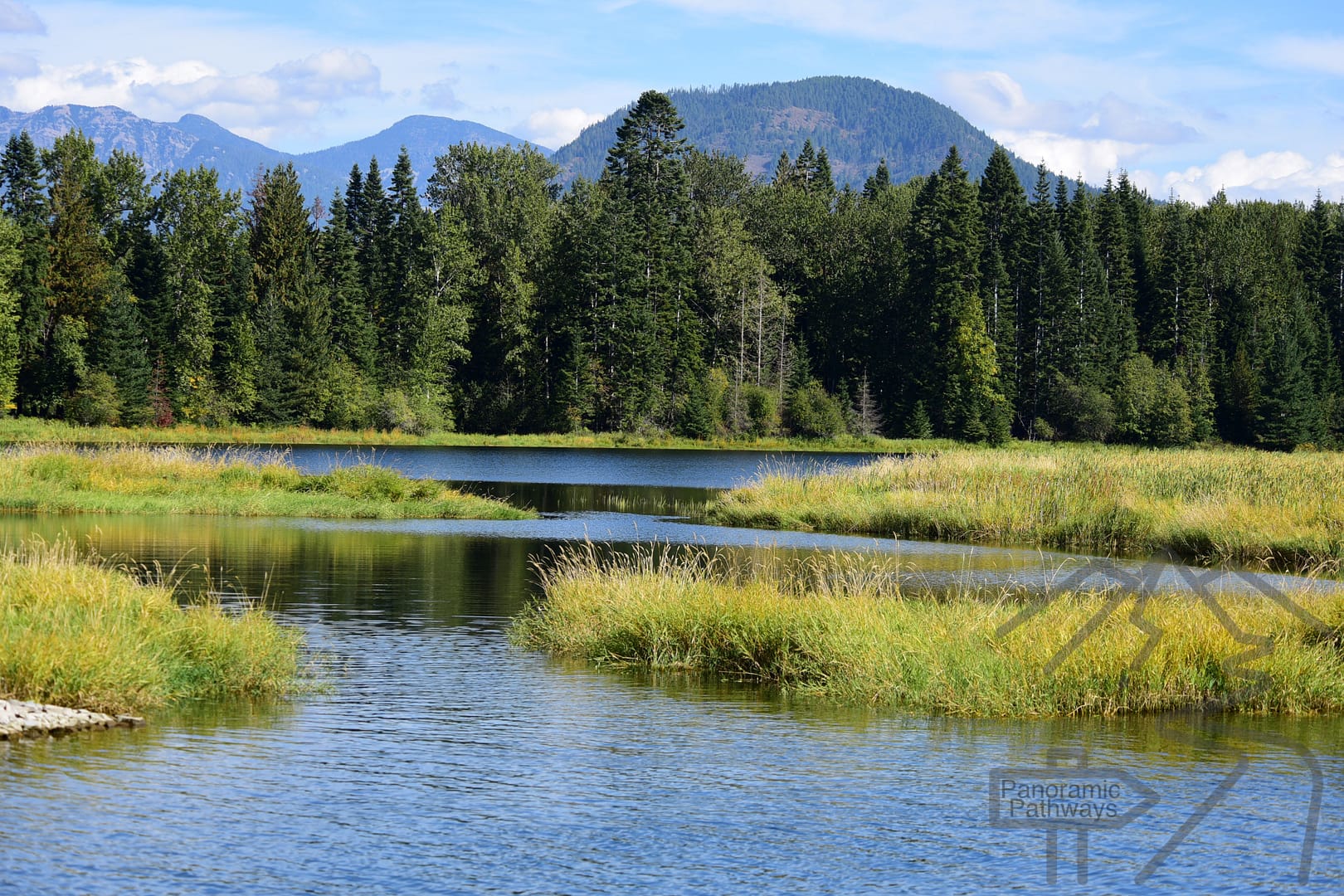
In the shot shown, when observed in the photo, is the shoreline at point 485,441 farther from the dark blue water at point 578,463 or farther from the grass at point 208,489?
the grass at point 208,489

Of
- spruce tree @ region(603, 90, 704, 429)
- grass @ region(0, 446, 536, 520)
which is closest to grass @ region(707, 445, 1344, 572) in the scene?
grass @ region(0, 446, 536, 520)

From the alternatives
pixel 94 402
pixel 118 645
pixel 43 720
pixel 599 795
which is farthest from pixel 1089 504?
pixel 94 402

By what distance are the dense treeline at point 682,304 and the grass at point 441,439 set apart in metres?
1.32

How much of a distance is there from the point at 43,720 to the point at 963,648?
11110 millimetres

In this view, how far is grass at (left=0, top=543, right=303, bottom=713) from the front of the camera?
14703mm

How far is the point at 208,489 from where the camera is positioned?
4494 centimetres

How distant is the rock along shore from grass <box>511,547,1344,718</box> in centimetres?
763

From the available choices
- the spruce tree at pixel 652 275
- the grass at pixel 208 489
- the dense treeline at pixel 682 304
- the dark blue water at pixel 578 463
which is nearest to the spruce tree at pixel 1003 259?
the dense treeline at pixel 682 304

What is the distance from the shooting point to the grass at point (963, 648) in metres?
16.6

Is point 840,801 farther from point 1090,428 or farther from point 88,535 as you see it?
point 1090,428

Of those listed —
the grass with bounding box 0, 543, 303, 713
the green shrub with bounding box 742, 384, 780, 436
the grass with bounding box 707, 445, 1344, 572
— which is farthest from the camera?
the green shrub with bounding box 742, 384, 780, 436

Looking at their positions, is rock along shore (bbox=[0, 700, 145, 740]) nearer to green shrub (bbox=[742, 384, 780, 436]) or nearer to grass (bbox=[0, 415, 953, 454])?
grass (bbox=[0, 415, 953, 454])

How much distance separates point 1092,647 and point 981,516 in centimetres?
2362

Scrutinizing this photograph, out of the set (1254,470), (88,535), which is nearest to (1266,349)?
(1254,470)
